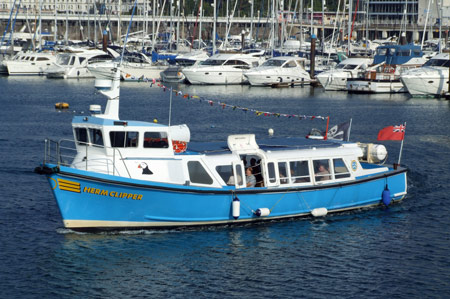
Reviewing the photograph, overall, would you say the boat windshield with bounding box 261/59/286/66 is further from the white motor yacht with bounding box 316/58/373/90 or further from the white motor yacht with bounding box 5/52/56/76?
the white motor yacht with bounding box 5/52/56/76

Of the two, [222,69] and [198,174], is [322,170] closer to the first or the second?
[198,174]

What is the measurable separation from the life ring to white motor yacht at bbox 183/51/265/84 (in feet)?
206

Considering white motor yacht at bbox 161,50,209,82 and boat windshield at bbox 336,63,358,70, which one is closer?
boat windshield at bbox 336,63,358,70

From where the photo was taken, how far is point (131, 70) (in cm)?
9719

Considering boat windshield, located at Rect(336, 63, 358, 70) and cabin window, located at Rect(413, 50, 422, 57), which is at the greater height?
cabin window, located at Rect(413, 50, 422, 57)

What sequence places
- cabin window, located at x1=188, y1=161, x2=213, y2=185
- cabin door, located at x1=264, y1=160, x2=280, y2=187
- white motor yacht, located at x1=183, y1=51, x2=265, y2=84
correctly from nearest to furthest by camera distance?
cabin window, located at x1=188, y1=161, x2=213, y2=185 → cabin door, located at x1=264, y1=160, x2=280, y2=187 → white motor yacht, located at x1=183, y1=51, x2=265, y2=84

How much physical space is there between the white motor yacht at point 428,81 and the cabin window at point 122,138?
184 ft

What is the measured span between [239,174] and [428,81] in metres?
54.1

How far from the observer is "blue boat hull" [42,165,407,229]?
26828 millimetres

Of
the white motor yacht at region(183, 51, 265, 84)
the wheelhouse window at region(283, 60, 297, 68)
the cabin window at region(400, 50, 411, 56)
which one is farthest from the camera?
the white motor yacht at region(183, 51, 265, 84)

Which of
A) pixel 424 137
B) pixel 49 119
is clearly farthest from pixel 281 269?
pixel 49 119

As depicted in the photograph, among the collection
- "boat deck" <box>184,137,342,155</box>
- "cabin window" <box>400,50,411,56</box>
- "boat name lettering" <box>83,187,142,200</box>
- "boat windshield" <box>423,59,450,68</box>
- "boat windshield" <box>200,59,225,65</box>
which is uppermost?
"cabin window" <box>400,50,411,56</box>

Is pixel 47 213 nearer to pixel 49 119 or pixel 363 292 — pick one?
pixel 363 292

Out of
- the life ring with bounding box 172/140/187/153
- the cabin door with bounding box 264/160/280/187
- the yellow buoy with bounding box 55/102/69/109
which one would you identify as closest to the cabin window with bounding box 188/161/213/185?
the life ring with bounding box 172/140/187/153
